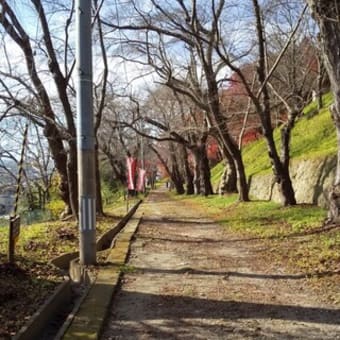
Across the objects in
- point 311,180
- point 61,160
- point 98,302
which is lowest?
point 98,302

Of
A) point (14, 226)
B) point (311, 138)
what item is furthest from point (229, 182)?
point (14, 226)

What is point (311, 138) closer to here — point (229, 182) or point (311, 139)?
point (311, 139)

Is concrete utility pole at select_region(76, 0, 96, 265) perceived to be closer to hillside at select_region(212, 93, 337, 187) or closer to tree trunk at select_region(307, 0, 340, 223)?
tree trunk at select_region(307, 0, 340, 223)

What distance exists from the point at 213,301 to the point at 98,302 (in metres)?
1.37

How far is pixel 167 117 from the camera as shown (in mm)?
42219

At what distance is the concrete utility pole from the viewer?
8.91 meters

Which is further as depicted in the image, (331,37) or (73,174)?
(73,174)

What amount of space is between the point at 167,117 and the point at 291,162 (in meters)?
21.3

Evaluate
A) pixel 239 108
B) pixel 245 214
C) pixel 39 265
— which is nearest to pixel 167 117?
pixel 239 108

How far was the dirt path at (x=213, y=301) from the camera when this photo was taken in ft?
17.7

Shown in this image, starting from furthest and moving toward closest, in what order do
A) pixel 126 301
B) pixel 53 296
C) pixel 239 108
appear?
1. pixel 239 108
2. pixel 126 301
3. pixel 53 296

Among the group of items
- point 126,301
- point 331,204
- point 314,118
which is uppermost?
point 314,118

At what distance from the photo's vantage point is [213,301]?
6559 millimetres

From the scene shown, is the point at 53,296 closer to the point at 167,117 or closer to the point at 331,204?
the point at 331,204
